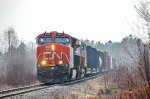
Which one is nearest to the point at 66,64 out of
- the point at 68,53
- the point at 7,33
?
the point at 68,53

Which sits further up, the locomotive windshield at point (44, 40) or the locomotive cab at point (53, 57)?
the locomotive windshield at point (44, 40)

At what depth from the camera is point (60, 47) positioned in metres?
26.1

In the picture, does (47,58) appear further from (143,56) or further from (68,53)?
(143,56)

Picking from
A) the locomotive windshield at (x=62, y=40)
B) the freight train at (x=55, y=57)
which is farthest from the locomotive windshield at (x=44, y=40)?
the locomotive windshield at (x=62, y=40)

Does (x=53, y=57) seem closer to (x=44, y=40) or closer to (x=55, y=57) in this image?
(x=55, y=57)

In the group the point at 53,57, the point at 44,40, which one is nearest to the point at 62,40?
the point at 44,40

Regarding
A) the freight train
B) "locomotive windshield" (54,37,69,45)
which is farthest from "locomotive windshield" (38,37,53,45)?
"locomotive windshield" (54,37,69,45)

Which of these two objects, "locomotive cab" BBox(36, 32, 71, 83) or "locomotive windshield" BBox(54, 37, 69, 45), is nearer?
"locomotive cab" BBox(36, 32, 71, 83)

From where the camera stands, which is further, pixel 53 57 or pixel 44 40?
pixel 44 40

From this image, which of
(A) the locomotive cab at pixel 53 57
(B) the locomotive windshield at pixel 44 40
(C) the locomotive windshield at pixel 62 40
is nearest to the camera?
(A) the locomotive cab at pixel 53 57

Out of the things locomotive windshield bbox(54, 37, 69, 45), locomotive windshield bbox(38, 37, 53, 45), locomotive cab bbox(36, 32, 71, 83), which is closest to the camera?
locomotive cab bbox(36, 32, 71, 83)

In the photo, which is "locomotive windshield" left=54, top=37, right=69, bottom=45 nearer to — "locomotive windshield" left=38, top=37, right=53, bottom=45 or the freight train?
the freight train

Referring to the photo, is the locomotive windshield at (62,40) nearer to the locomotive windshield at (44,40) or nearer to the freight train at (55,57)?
the freight train at (55,57)

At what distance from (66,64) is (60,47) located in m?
1.55
